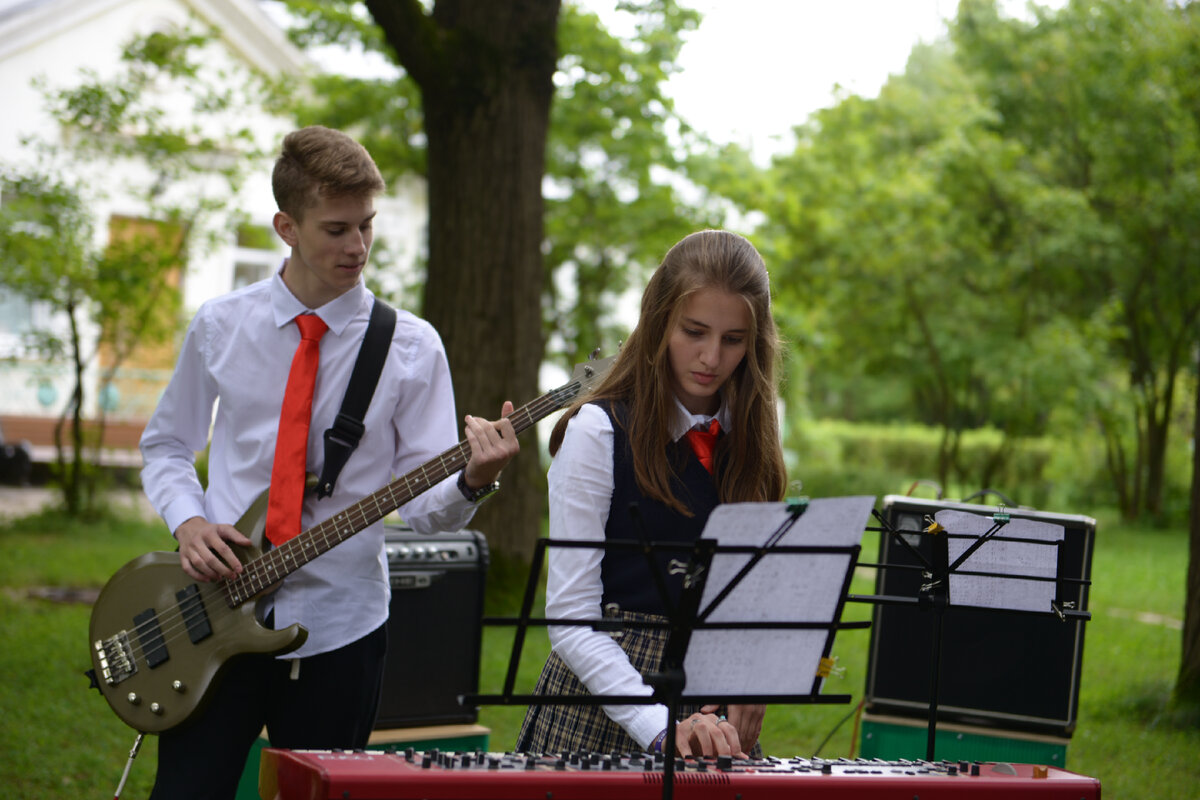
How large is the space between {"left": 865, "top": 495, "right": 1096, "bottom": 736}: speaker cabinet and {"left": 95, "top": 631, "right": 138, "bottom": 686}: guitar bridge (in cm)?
279

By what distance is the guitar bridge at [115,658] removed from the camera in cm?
270

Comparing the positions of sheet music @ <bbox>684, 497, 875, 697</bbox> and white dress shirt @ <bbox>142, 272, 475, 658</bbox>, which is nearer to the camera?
sheet music @ <bbox>684, 497, 875, 697</bbox>

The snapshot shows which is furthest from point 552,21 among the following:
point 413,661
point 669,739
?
point 669,739

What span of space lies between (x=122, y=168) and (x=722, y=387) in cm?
1615

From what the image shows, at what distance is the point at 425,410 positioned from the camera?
286 cm

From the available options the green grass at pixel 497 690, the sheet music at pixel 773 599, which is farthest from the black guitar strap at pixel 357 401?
the green grass at pixel 497 690

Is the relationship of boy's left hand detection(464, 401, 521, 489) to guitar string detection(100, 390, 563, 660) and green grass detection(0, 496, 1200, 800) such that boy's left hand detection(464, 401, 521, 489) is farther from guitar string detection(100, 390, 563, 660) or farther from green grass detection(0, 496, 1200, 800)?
green grass detection(0, 496, 1200, 800)

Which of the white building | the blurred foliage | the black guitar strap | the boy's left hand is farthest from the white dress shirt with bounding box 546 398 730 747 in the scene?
the white building

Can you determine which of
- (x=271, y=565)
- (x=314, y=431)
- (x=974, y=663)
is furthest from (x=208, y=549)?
(x=974, y=663)

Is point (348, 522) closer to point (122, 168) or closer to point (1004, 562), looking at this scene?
point (1004, 562)

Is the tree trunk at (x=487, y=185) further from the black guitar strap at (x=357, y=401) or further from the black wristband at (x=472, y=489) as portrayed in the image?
the black wristband at (x=472, y=489)

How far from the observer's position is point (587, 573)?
231 centimetres

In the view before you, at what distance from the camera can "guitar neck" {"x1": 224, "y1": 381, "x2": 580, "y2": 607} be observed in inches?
103

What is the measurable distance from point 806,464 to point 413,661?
58.8 ft
